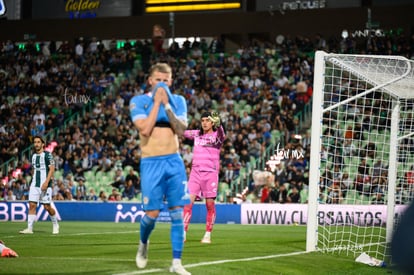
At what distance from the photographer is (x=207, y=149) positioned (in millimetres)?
14828

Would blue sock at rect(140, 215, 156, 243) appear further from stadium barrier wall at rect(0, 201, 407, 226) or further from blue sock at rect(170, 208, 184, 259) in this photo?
stadium barrier wall at rect(0, 201, 407, 226)

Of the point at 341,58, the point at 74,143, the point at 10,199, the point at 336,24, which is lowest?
the point at 10,199

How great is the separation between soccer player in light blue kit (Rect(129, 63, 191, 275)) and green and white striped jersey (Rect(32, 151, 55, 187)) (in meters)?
10.1

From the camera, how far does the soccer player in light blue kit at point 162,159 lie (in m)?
8.77

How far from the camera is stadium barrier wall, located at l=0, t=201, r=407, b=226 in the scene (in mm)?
25297

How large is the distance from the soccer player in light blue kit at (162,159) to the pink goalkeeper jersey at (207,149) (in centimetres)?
571

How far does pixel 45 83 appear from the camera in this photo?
38.1 metres

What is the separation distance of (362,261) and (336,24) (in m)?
26.2

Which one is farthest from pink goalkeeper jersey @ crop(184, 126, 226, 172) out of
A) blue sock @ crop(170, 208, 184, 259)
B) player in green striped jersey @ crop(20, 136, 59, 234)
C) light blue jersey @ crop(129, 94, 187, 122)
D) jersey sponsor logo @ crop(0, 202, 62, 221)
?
jersey sponsor logo @ crop(0, 202, 62, 221)

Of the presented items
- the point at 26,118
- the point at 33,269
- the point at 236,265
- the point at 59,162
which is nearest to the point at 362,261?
the point at 236,265

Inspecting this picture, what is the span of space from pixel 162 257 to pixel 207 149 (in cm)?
391

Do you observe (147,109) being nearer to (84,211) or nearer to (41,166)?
(41,166)

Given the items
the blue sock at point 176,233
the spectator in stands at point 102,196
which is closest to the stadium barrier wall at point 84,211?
the spectator in stands at point 102,196

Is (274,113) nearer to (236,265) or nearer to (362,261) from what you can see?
(362,261)
